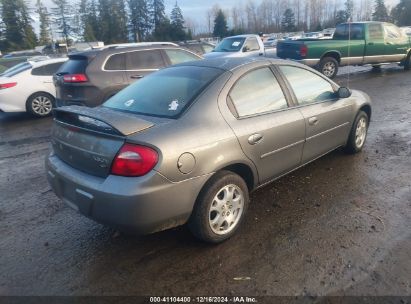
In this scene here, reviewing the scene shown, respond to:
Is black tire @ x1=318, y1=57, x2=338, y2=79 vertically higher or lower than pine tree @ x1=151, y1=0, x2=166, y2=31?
lower

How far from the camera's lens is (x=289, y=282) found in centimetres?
271

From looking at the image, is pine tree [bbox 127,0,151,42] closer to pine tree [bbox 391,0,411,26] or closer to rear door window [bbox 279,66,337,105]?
pine tree [bbox 391,0,411,26]

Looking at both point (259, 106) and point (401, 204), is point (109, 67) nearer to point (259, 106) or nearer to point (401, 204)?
point (259, 106)

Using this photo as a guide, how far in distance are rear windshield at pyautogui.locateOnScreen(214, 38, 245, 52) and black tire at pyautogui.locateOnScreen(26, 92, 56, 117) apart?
289 inches

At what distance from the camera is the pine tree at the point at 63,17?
84812 millimetres

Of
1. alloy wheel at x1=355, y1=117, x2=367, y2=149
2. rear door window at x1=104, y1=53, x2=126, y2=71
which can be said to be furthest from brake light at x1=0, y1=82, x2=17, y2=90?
alloy wheel at x1=355, y1=117, x2=367, y2=149

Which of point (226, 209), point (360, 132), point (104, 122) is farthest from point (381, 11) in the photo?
point (104, 122)

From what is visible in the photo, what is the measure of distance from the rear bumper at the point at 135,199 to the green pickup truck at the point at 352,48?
1111 cm

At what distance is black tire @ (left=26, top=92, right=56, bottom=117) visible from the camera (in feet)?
30.2

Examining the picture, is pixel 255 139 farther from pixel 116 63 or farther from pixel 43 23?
pixel 43 23

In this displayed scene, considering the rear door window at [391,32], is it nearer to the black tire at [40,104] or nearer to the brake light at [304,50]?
the brake light at [304,50]

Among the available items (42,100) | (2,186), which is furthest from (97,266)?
(42,100)

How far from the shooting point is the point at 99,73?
7.46 metres

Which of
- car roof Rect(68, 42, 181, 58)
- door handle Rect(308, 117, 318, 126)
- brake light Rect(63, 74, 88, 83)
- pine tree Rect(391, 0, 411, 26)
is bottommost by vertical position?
door handle Rect(308, 117, 318, 126)
